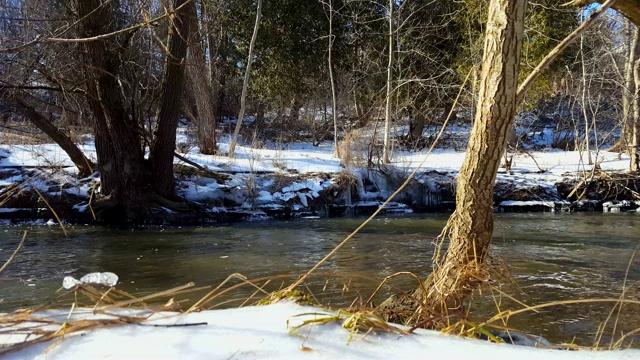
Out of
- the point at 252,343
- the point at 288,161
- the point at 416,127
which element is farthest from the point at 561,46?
the point at 416,127

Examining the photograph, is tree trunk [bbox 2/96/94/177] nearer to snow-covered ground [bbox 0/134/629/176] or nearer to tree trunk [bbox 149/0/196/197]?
snow-covered ground [bbox 0/134/629/176]

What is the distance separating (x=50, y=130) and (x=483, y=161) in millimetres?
11283

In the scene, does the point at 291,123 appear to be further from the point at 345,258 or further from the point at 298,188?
the point at 345,258

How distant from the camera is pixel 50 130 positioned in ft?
39.6

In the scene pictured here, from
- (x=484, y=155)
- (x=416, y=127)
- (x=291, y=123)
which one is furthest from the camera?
(x=291, y=123)

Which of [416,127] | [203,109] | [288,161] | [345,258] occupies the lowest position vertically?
[345,258]

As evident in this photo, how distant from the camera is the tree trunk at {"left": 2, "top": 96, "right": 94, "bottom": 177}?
11539mm

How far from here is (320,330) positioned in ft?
5.79

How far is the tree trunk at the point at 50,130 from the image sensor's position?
11539 millimetres

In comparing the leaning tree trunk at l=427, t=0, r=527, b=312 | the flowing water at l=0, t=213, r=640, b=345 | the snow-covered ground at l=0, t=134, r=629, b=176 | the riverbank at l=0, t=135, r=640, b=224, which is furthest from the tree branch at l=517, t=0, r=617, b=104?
the snow-covered ground at l=0, t=134, r=629, b=176

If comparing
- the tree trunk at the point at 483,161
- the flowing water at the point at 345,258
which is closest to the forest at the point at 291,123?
the tree trunk at the point at 483,161

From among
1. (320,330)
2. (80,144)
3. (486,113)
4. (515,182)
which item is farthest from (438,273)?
Answer: (80,144)

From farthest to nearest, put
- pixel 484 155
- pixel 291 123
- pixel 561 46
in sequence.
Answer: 1. pixel 291 123
2. pixel 484 155
3. pixel 561 46

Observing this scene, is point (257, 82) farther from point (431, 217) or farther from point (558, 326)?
point (558, 326)
